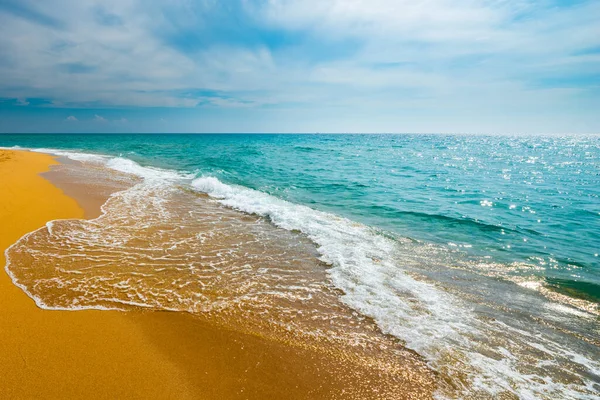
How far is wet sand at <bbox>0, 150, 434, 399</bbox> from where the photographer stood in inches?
133

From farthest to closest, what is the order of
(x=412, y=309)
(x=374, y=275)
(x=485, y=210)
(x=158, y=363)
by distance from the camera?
(x=485, y=210) → (x=374, y=275) → (x=412, y=309) → (x=158, y=363)

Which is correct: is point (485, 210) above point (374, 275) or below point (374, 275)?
above

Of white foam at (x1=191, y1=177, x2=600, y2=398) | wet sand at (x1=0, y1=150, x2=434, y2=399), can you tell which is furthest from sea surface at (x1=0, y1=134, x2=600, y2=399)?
wet sand at (x1=0, y1=150, x2=434, y2=399)

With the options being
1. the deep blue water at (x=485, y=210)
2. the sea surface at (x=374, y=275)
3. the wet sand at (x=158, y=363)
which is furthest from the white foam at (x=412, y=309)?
the deep blue water at (x=485, y=210)

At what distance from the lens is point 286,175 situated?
2419 centimetres

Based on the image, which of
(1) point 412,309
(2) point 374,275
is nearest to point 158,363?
(1) point 412,309

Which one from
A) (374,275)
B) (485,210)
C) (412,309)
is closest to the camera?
(412,309)

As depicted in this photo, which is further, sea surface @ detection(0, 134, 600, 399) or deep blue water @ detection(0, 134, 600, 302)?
deep blue water @ detection(0, 134, 600, 302)

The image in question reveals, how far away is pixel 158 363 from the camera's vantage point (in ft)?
12.4

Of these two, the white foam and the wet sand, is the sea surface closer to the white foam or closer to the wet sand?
the white foam

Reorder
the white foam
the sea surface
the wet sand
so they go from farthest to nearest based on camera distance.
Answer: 1. the sea surface
2. the white foam
3. the wet sand

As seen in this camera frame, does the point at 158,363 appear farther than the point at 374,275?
No

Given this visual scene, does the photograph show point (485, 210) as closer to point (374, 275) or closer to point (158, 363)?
point (374, 275)

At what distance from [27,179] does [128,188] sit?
523 centimetres
